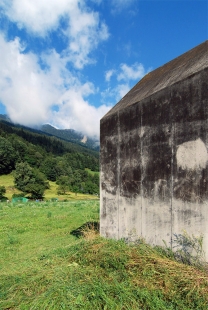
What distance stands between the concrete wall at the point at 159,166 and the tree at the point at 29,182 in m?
53.3

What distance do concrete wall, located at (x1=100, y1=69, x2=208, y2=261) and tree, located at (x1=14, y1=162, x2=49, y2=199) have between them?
5331 centimetres

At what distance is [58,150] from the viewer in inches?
4884

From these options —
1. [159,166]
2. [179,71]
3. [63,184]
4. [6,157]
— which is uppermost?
[6,157]

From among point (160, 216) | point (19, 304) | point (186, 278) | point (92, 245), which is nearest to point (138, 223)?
point (160, 216)

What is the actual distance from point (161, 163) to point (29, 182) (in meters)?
62.0

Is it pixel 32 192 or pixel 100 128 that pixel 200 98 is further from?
pixel 32 192

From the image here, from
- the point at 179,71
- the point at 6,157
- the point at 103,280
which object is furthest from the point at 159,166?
the point at 6,157

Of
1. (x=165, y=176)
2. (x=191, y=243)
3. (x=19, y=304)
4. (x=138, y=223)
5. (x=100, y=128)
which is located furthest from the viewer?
(x=100, y=128)

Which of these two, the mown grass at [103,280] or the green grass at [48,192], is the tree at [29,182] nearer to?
the green grass at [48,192]

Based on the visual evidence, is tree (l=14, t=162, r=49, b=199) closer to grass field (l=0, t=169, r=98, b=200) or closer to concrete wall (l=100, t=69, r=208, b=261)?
grass field (l=0, t=169, r=98, b=200)

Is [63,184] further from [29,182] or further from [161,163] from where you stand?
[161,163]

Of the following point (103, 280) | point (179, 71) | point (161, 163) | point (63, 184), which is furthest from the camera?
point (63, 184)

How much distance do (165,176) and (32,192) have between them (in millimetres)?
56510

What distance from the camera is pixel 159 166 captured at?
15.6ft
